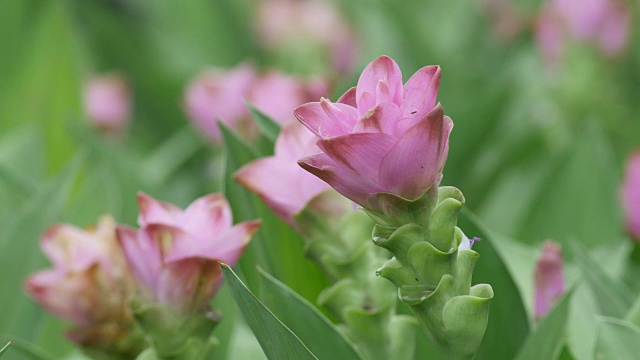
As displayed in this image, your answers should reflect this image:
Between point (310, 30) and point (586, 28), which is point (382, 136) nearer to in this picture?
point (586, 28)

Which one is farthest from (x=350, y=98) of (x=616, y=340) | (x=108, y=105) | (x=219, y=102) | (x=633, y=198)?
(x=108, y=105)

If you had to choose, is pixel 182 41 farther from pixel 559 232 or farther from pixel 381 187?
pixel 381 187

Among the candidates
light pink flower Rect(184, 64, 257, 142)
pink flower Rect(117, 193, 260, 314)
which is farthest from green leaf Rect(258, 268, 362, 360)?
light pink flower Rect(184, 64, 257, 142)

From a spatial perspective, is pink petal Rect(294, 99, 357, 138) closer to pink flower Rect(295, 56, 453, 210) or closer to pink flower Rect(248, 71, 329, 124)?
pink flower Rect(295, 56, 453, 210)

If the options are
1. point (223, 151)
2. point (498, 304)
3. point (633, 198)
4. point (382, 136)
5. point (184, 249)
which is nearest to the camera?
point (382, 136)

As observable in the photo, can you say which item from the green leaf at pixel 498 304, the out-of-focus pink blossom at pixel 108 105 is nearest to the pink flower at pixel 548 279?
the green leaf at pixel 498 304
